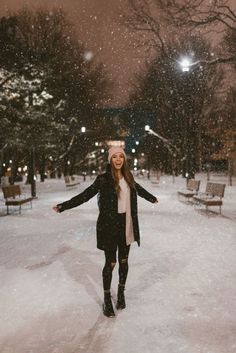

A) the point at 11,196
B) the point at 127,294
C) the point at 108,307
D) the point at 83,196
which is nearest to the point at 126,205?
the point at 83,196

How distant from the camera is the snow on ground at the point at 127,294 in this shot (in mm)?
4773

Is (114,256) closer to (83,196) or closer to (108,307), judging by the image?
(108,307)

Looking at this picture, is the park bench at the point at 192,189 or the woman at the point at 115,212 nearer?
the woman at the point at 115,212

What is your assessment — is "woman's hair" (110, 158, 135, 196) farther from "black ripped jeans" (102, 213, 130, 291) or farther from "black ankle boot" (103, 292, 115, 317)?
"black ankle boot" (103, 292, 115, 317)

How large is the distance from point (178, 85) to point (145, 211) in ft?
84.2

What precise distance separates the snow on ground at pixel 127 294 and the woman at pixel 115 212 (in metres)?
0.58

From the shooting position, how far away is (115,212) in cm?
573

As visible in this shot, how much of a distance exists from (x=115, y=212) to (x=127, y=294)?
1.37 metres

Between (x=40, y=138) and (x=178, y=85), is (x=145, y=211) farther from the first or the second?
(x=178, y=85)

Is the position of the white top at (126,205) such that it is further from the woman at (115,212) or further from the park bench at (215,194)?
the park bench at (215,194)

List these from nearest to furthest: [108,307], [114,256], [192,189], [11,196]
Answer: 1. [108,307]
2. [114,256]
3. [11,196]
4. [192,189]

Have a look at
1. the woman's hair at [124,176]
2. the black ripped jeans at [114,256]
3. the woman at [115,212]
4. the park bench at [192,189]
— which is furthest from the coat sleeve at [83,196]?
the park bench at [192,189]

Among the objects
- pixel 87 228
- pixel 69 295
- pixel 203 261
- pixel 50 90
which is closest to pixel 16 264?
pixel 69 295

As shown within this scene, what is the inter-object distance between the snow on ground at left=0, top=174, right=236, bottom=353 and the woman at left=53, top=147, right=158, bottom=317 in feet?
1.91
